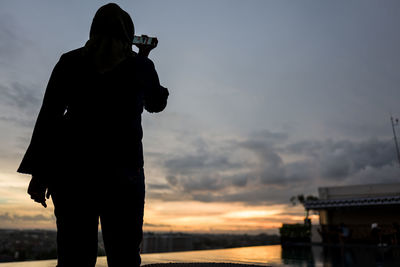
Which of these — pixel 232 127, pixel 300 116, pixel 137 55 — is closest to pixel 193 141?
pixel 232 127

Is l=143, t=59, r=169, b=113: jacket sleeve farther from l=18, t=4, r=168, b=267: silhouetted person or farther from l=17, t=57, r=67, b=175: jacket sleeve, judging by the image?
l=17, t=57, r=67, b=175: jacket sleeve

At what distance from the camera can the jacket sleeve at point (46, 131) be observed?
35.2 inches

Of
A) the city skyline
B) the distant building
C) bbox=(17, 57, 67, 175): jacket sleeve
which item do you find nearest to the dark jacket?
bbox=(17, 57, 67, 175): jacket sleeve

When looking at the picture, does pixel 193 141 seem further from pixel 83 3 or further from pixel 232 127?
pixel 83 3

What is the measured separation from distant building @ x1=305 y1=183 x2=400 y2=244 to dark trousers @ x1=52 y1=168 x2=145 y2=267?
16.7m

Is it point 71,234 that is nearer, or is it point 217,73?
point 71,234

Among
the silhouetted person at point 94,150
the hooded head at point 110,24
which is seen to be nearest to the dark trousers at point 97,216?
the silhouetted person at point 94,150

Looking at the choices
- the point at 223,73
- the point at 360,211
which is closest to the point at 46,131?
the point at 223,73

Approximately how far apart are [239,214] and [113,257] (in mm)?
21264

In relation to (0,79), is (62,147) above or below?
below

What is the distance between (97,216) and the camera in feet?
2.97

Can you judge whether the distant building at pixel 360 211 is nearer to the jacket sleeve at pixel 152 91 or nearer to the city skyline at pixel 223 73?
the city skyline at pixel 223 73

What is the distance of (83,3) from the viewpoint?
5152 millimetres

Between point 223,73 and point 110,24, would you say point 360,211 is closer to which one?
point 223,73
